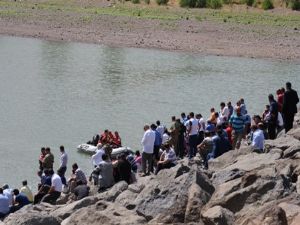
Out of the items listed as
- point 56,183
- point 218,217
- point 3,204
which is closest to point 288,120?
point 56,183

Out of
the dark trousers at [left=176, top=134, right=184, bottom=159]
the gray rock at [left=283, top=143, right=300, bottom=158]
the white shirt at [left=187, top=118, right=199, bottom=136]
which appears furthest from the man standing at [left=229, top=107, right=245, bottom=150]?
the gray rock at [left=283, top=143, right=300, bottom=158]

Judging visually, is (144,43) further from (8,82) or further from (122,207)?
(122,207)

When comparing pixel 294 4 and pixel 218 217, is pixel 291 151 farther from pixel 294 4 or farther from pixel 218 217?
pixel 294 4

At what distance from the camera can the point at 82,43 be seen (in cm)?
6122

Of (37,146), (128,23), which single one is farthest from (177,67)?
(37,146)

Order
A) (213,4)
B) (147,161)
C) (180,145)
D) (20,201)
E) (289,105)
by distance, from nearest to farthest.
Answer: (20,201), (147,161), (289,105), (180,145), (213,4)

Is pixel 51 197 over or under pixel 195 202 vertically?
under

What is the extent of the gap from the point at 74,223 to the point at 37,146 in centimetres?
1366

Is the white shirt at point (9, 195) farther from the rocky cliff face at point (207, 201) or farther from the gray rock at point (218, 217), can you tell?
the gray rock at point (218, 217)

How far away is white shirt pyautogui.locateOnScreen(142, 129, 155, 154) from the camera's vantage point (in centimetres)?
2109

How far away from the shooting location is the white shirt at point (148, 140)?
69.2ft

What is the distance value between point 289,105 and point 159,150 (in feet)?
12.4

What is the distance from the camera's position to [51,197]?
63.5 feet

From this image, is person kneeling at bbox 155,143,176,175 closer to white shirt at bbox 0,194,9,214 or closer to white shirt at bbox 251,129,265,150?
white shirt at bbox 251,129,265,150
